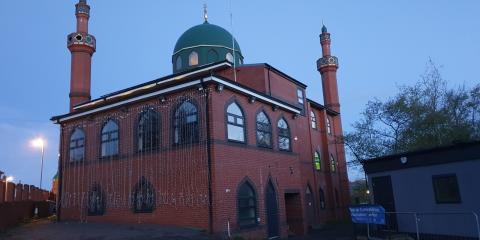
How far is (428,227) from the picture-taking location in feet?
46.5

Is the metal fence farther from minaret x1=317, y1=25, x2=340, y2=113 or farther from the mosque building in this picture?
minaret x1=317, y1=25, x2=340, y2=113

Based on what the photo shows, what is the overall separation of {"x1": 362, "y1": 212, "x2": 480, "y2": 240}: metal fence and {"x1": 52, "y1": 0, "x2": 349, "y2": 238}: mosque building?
5.26 metres

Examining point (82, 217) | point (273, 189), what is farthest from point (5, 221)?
point (273, 189)

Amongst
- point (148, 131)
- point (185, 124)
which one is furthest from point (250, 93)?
point (148, 131)

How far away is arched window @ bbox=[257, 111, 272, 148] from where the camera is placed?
19.2m

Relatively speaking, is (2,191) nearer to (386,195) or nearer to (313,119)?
(386,195)

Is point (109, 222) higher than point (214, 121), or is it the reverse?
point (214, 121)

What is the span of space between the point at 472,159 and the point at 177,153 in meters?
11.1

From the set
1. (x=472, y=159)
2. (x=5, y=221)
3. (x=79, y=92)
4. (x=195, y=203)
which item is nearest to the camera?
(x=472, y=159)

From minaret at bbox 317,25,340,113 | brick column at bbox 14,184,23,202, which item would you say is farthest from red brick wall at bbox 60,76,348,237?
minaret at bbox 317,25,340,113

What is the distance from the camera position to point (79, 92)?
2770cm

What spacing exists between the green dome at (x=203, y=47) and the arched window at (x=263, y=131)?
9527mm

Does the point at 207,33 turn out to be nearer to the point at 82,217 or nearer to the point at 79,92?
the point at 79,92

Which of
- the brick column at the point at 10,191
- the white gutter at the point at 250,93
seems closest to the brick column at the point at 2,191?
the brick column at the point at 10,191
